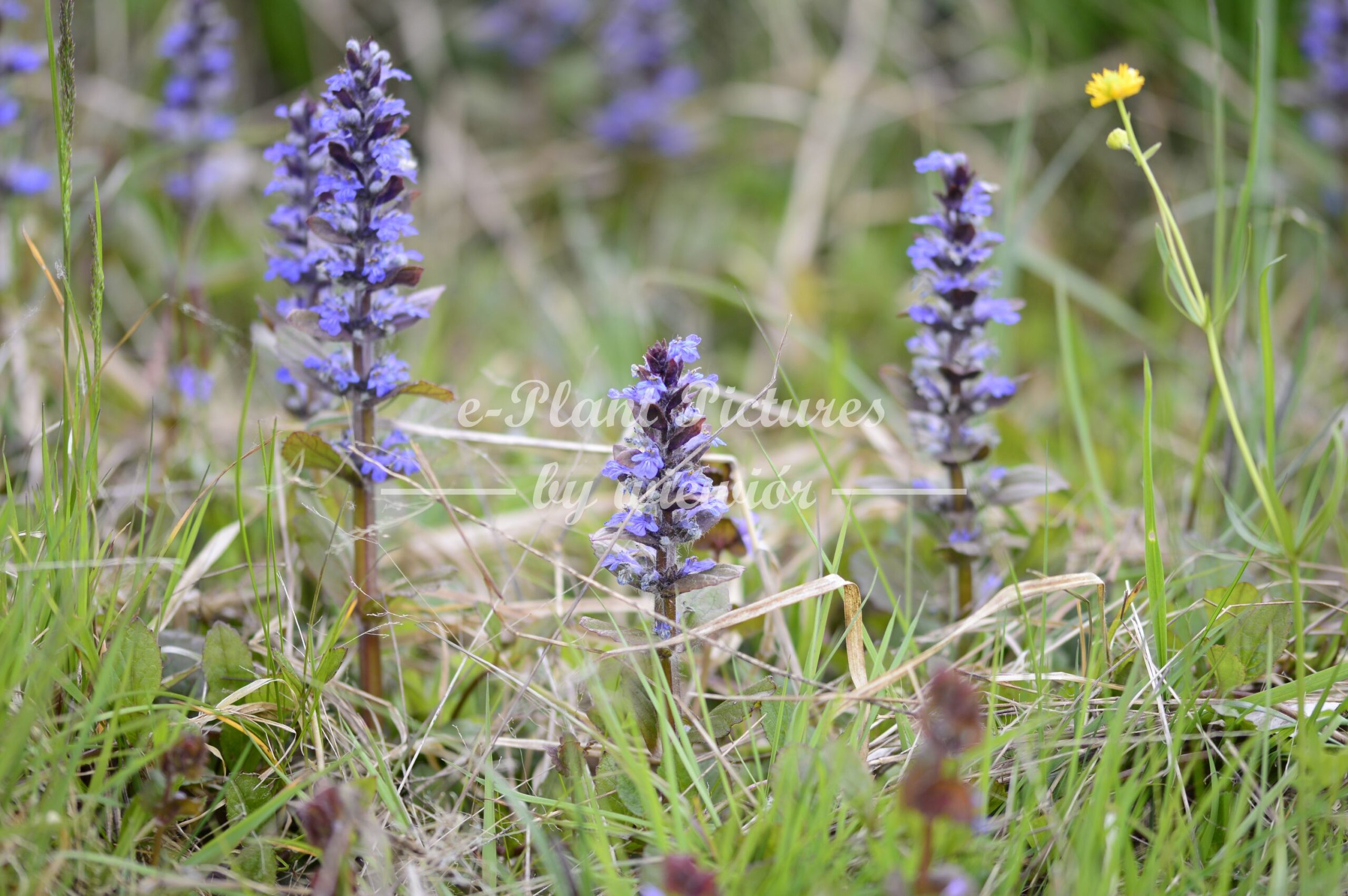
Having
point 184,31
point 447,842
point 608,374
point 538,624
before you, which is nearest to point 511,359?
point 608,374

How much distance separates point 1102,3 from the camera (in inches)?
244

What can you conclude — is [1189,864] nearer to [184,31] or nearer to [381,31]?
[184,31]

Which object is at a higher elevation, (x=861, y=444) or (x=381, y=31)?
(x=381, y=31)

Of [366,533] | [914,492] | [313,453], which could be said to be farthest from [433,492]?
[914,492]

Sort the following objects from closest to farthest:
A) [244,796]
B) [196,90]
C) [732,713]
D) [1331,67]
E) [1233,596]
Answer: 1. [244,796]
2. [732,713]
3. [1233,596]
4. [196,90]
5. [1331,67]

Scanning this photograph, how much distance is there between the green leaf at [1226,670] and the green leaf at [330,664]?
2020 mm

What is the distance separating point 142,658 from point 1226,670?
247 centimetres

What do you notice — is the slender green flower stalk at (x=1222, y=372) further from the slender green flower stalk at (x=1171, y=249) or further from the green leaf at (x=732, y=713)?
the green leaf at (x=732, y=713)

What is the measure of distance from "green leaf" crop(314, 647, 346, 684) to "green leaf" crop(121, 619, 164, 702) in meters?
0.35

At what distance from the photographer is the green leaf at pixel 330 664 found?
7.49 ft

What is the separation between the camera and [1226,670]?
2354 millimetres

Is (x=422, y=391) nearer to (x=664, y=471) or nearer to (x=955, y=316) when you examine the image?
(x=664, y=471)

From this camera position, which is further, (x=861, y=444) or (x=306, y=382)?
(x=861, y=444)

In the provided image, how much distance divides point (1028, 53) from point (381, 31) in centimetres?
427
